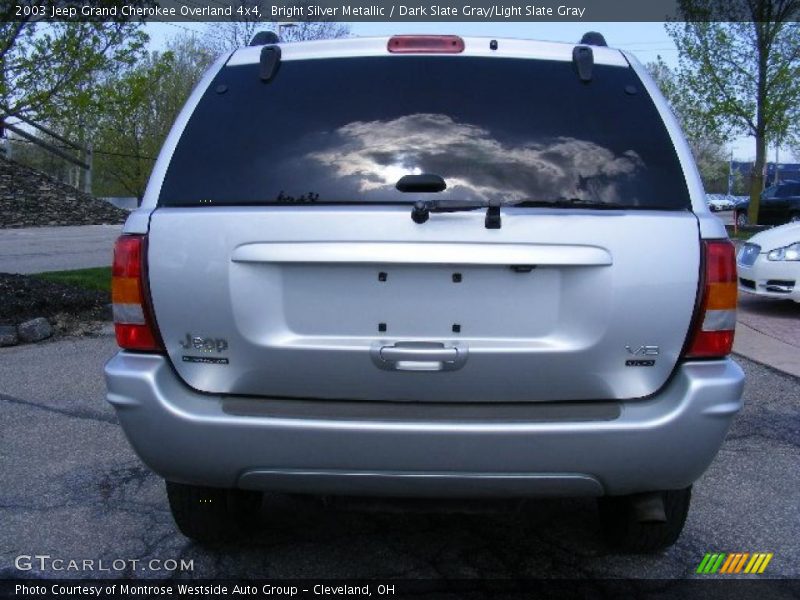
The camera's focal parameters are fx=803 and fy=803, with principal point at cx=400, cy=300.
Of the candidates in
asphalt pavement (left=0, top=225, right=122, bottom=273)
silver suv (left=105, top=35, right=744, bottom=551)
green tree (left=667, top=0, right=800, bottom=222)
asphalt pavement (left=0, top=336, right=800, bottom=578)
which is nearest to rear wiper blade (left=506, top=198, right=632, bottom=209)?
silver suv (left=105, top=35, right=744, bottom=551)

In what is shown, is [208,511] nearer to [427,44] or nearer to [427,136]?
[427,136]

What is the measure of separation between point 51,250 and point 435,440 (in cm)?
1658

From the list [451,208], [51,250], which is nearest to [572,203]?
[451,208]

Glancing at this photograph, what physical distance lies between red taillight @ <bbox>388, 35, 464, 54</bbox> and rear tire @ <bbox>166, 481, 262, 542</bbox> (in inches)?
69.5

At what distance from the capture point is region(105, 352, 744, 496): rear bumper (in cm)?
245

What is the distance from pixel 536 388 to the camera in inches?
98.5

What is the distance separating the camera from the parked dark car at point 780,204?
23.9m

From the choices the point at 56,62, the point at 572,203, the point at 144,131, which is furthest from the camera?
the point at 144,131

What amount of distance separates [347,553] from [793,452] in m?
2.79

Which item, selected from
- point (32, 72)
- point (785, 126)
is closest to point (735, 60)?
point (785, 126)

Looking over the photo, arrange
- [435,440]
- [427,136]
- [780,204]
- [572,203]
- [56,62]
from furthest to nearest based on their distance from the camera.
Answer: [780,204], [56,62], [427,136], [572,203], [435,440]

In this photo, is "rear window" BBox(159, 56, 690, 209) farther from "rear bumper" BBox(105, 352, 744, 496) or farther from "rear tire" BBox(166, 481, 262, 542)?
"rear tire" BBox(166, 481, 262, 542)

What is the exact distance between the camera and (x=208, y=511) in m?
3.06

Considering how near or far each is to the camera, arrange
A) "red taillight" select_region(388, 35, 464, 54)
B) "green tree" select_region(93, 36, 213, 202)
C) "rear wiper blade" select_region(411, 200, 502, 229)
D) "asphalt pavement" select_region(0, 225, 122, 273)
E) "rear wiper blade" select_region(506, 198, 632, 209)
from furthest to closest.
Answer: "green tree" select_region(93, 36, 213, 202)
"asphalt pavement" select_region(0, 225, 122, 273)
"red taillight" select_region(388, 35, 464, 54)
"rear wiper blade" select_region(506, 198, 632, 209)
"rear wiper blade" select_region(411, 200, 502, 229)
